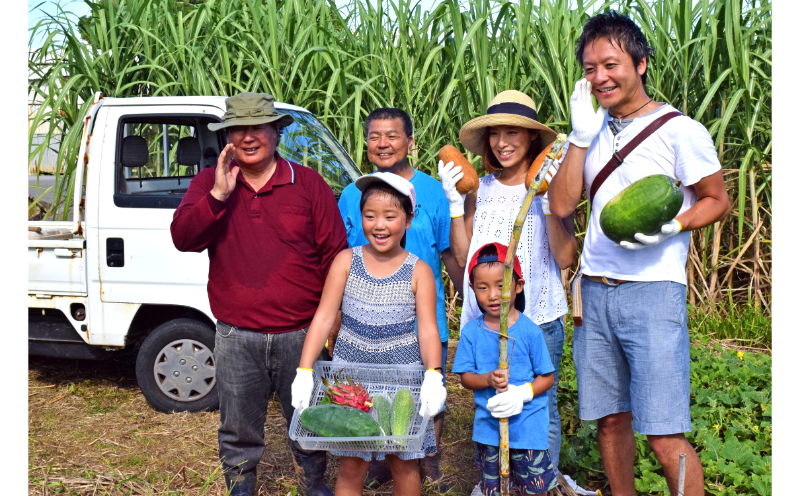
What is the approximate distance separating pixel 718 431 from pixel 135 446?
3342mm

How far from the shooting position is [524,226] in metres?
2.81

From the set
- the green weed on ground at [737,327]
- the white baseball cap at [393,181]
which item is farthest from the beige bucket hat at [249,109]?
the green weed on ground at [737,327]

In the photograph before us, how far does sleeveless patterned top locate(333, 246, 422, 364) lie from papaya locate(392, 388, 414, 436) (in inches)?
11.1

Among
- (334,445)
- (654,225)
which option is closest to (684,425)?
(654,225)

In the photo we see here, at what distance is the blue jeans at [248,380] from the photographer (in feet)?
9.36

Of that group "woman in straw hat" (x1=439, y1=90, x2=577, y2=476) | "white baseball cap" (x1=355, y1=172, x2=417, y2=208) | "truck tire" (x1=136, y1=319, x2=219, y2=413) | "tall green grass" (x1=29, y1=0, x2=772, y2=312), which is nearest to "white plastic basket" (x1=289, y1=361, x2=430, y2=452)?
"woman in straw hat" (x1=439, y1=90, x2=577, y2=476)

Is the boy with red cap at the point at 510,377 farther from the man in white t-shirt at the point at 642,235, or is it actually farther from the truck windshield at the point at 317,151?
the truck windshield at the point at 317,151

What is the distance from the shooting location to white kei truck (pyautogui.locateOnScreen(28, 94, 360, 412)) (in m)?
→ 4.23

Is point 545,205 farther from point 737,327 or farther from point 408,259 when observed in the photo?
point 737,327

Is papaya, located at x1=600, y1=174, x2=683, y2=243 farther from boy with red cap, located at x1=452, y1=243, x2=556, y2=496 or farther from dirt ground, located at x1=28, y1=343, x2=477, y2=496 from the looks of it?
dirt ground, located at x1=28, y1=343, x2=477, y2=496

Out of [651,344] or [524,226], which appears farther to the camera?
[524,226]

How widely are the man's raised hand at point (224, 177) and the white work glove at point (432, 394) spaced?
1074mm

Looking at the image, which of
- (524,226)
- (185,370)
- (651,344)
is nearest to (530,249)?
(524,226)

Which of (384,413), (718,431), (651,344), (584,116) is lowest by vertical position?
(718,431)
